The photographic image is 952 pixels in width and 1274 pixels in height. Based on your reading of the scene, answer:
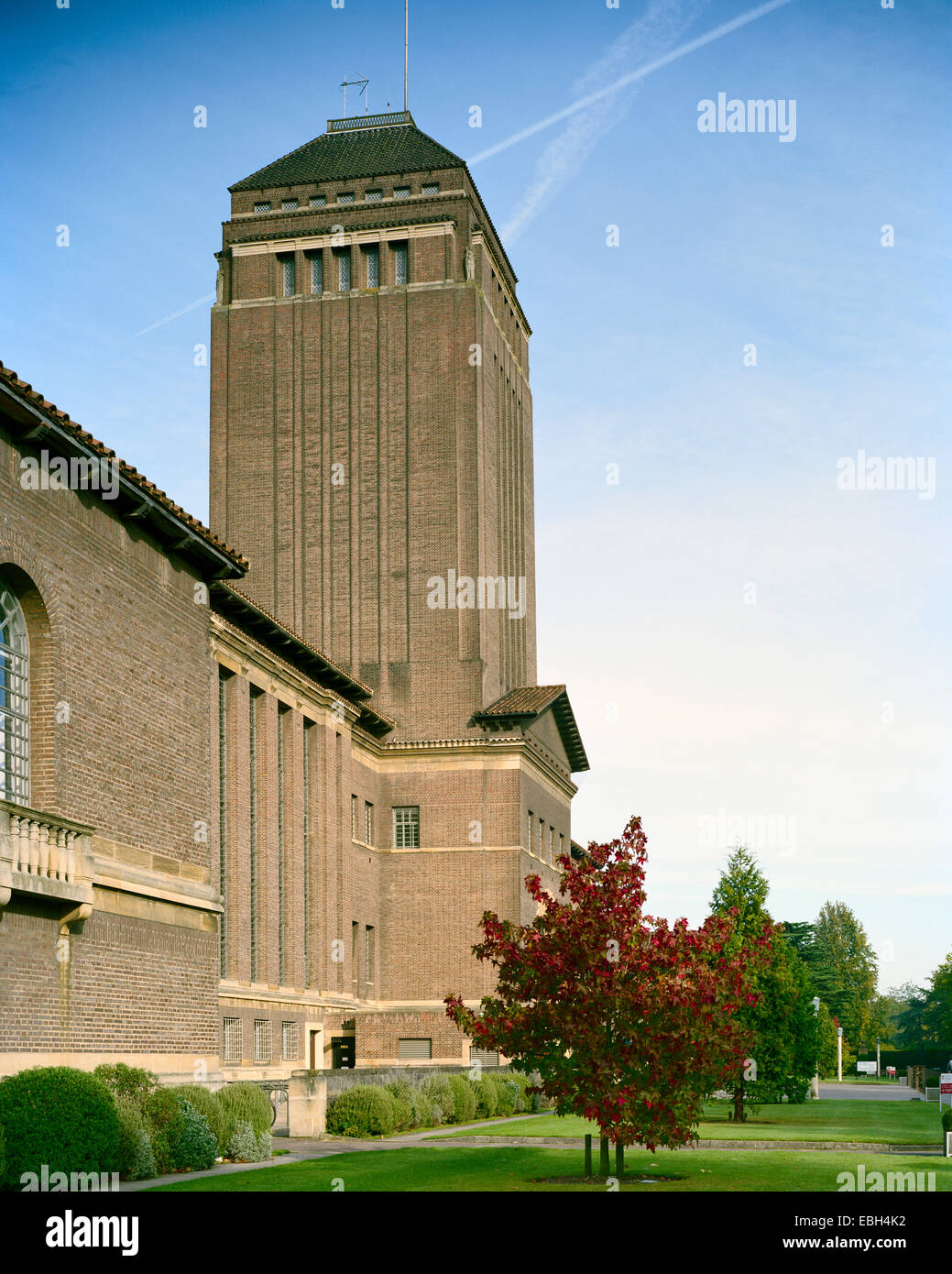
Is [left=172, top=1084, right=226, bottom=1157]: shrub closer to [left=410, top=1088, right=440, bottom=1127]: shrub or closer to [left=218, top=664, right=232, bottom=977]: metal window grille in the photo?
[left=410, top=1088, right=440, bottom=1127]: shrub

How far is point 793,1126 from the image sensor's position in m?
34.8

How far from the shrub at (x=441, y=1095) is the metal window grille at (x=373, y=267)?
34.9 m

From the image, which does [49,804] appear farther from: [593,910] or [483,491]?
[483,491]

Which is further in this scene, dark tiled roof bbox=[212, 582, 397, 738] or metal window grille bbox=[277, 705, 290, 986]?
metal window grille bbox=[277, 705, 290, 986]

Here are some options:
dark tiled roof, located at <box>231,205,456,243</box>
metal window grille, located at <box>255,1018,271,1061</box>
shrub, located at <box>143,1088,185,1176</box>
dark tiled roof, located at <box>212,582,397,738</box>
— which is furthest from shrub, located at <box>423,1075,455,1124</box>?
dark tiled roof, located at <box>231,205,456,243</box>

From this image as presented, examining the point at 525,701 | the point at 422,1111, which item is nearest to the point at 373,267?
the point at 525,701

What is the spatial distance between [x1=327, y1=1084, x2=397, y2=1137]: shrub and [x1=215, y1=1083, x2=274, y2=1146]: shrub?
177 inches

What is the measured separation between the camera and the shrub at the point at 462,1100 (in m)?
37.4

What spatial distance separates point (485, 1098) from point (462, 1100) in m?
2.46

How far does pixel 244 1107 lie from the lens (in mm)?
25609

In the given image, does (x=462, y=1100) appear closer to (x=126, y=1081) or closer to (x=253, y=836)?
(x=253, y=836)

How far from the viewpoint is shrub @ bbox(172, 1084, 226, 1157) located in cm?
2397

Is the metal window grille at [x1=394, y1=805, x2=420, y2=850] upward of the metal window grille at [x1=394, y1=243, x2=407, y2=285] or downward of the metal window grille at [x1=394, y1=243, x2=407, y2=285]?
downward

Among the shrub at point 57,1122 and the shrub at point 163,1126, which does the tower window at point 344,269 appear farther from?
the shrub at point 57,1122
